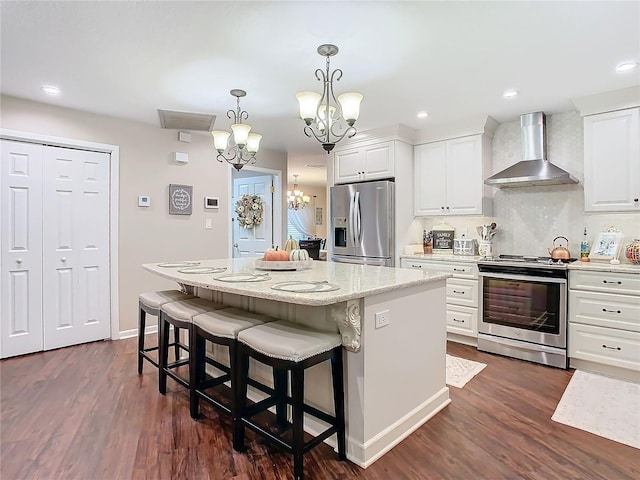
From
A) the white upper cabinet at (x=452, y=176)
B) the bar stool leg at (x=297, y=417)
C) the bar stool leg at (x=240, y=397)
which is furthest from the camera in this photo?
the white upper cabinet at (x=452, y=176)

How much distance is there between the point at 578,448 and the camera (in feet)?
6.48

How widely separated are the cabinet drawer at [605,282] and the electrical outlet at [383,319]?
2111mm

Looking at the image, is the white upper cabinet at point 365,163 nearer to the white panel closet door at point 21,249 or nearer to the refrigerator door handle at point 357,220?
the refrigerator door handle at point 357,220

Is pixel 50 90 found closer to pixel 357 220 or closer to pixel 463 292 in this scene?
pixel 357 220

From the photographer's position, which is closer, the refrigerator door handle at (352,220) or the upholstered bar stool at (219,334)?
the upholstered bar stool at (219,334)

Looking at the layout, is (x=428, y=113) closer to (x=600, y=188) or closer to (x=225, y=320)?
(x=600, y=188)

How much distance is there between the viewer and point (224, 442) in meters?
2.04

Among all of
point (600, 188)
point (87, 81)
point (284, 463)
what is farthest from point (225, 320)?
point (600, 188)

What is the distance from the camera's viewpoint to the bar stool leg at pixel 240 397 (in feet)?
6.29

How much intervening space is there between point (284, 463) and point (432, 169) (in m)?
3.58

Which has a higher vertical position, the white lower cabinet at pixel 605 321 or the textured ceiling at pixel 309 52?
the textured ceiling at pixel 309 52

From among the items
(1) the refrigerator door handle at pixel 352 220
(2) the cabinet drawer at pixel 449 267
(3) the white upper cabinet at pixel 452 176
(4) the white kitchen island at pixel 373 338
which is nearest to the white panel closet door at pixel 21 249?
(4) the white kitchen island at pixel 373 338

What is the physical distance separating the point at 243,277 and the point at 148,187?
2544 millimetres

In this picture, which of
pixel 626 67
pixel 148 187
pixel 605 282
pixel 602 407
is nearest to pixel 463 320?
pixel 605 282
